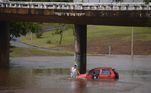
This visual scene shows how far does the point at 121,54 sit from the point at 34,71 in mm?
42498

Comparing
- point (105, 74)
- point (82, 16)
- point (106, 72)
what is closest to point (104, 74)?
point (105, 74)

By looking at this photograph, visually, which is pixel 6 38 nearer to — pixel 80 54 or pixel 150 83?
pixel 80 54

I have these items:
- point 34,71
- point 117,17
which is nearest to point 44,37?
point 34,71

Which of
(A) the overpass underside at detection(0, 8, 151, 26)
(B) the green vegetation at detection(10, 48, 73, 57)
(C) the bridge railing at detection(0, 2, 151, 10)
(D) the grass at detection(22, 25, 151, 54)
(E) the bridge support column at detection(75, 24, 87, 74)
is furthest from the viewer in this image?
(D) the grass at detection(22, 25, 151, 54)

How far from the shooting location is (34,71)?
60.6 meters

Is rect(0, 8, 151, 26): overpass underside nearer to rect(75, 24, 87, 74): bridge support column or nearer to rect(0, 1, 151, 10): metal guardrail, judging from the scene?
rect(0, 1, 151, 10): metal guardrail

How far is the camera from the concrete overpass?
51.6 meters

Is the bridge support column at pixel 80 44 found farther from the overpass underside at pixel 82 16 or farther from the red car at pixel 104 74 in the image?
the red car at pixel 104 74

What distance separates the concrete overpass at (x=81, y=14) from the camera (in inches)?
2031

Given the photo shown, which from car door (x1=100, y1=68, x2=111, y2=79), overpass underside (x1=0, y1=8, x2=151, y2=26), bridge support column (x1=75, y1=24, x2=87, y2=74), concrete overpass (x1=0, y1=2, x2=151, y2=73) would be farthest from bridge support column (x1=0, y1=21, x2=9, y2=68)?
car door (x1=100, y1=68, x2=111, y2=79)

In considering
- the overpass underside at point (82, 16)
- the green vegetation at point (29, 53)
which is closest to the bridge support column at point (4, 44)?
the overpass underside at point (82, 16)

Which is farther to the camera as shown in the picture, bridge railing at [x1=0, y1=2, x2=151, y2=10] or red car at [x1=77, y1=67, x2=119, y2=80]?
bridge railing at [x1=0, y1=2, x2=151, y2=10]

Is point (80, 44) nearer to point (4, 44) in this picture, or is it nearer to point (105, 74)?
point (105, 74)

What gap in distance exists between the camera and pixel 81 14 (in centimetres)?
5462
